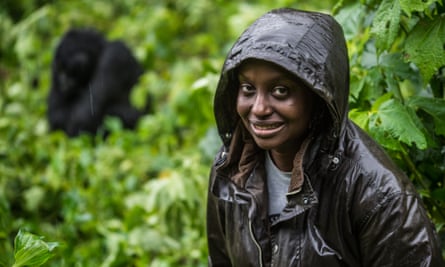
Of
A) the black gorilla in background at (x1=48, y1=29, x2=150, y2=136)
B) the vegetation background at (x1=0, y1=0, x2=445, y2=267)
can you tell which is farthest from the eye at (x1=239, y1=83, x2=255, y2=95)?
the black gorilla in background at (x1=48, y1=29, x2=150, y2=136)

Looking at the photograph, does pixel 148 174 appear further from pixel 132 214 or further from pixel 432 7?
pixel 432 7

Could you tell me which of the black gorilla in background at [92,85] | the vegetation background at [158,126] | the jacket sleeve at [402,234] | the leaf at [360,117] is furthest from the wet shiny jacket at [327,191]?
the black gorilla in background at [92,85]

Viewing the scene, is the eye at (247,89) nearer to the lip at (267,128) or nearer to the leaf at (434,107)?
the lip at (267,128)

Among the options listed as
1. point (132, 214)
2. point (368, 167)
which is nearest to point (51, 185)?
point (132, 214)

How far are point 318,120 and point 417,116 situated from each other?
0.59 metres

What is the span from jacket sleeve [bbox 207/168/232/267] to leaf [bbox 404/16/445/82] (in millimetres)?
868

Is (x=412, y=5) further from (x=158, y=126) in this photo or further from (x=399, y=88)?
(x=158, y=126)

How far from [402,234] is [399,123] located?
53 centimetres

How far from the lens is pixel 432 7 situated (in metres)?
2.63

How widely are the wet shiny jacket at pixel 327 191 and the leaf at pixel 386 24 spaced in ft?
1.22

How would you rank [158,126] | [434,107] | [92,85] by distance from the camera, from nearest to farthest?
[434,107] → [158,126] → [92,85]

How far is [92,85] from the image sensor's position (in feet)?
24.8

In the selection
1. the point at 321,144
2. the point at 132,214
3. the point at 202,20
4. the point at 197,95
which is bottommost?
the point at 132,214

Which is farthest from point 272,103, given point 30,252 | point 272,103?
point 30,252
